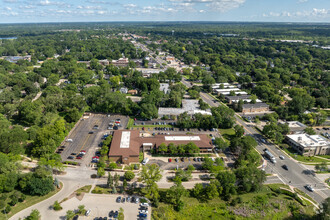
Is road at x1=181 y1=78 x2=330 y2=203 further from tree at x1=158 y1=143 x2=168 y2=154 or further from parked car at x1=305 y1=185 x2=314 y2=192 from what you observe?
tree at x1=158 y1=143 x2=168 y2=154

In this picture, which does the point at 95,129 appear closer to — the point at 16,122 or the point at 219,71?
the point at 16,122

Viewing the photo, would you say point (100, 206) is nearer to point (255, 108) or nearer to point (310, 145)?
point (310, 145)

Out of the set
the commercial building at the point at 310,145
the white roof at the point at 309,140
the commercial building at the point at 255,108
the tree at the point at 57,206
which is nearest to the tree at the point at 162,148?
the tree at the point at 57,206

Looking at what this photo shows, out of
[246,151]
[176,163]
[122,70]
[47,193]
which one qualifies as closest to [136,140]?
[176,163]

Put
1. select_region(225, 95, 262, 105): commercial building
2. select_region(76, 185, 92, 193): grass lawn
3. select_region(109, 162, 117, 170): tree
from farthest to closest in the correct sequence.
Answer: select_region(225, 95, 262, 105): commercial building → select_region(109, 162, 117, 170): tree → select_region(76, 185, 92, 193): grass lawn

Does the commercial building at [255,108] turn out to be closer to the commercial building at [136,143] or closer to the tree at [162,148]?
the commercial building at [136,143]

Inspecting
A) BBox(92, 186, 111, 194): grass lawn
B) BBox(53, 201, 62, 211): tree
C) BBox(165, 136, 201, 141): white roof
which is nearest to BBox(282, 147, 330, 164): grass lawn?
BBox(165, 136, 201, 141): white roof
